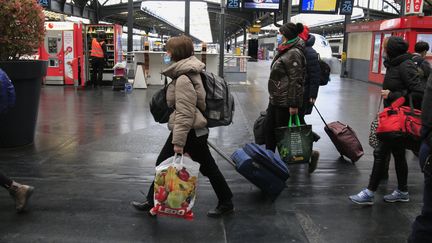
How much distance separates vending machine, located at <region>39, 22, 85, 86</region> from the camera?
15055mm

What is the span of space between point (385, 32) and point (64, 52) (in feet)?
38.7

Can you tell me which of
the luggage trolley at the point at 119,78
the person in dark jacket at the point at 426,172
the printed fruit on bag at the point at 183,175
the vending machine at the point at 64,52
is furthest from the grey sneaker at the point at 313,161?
the vending machine at the point at 64,52

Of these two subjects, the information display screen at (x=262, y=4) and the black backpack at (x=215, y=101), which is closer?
the black backpack at (x=215, y=101)

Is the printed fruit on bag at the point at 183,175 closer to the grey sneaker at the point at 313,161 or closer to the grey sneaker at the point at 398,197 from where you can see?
the grey sneaker at the point at 398,197

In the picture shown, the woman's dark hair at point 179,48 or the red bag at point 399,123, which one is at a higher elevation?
the woman's dark hair at point 179,48

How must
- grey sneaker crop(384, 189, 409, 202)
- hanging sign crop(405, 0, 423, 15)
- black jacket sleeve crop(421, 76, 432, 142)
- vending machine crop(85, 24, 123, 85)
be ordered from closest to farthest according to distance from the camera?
black jacket sleeve crop(421, 76, 432, 142), grey sneaker crop(384, 189, 409, 202), hanging sign crop(405, 0, 423, 15), vending machine crop(85, 24, 123, 85)

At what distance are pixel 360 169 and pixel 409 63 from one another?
1774 millimetres

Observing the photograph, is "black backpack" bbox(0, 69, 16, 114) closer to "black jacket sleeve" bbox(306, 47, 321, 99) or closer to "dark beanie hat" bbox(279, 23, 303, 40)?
"dark beanie hat" bbox(279, 23, 303, 40)

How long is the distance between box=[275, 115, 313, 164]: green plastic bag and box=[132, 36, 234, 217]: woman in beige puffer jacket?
4.35ft

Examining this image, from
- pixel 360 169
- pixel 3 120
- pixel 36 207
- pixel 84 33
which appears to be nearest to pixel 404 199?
pixel 360 169

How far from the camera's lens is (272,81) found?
16.7 feet

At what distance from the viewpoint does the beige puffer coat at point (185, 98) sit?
3.43m

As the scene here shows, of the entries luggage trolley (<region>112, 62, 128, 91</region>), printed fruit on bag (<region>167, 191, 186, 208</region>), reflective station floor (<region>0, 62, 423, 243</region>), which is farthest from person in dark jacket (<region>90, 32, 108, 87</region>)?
printed fruit on bag (<region>167, 191, 186, 208</region>)

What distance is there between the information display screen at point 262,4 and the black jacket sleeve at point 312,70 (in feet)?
39.3
